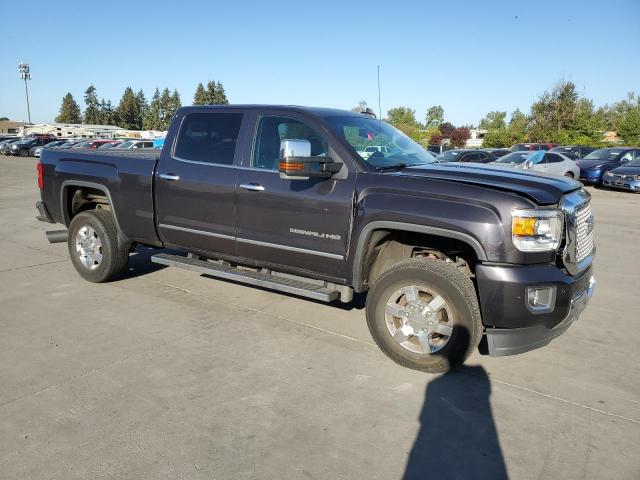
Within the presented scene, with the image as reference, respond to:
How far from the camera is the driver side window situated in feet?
14.6

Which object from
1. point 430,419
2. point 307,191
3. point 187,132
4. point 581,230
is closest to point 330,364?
point 430,419

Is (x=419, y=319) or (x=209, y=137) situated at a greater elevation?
(x=209, y=137)

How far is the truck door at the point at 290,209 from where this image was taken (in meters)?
4.07

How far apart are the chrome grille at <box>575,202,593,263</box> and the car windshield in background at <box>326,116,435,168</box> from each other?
4.46ft

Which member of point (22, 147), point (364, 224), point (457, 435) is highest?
point (22, 147)

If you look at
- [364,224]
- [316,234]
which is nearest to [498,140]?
[316,234]

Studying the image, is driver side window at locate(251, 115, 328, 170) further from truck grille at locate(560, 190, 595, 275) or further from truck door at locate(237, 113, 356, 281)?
truck grille at locate(560, 190, 595, 275)

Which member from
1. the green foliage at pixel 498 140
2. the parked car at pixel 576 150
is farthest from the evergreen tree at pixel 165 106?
A: the parked car at pixel 576 150

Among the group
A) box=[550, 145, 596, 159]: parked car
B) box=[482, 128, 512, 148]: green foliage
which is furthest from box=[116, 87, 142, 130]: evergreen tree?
box=[550, 145, 596, 159]: parked car

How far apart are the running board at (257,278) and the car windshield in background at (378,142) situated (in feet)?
3.70

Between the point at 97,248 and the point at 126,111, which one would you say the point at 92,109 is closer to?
the point at 126,111

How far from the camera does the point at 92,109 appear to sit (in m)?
113

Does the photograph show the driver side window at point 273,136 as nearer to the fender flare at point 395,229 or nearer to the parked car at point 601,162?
the fender flare at point 395,229

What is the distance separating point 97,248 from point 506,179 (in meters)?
4.45
